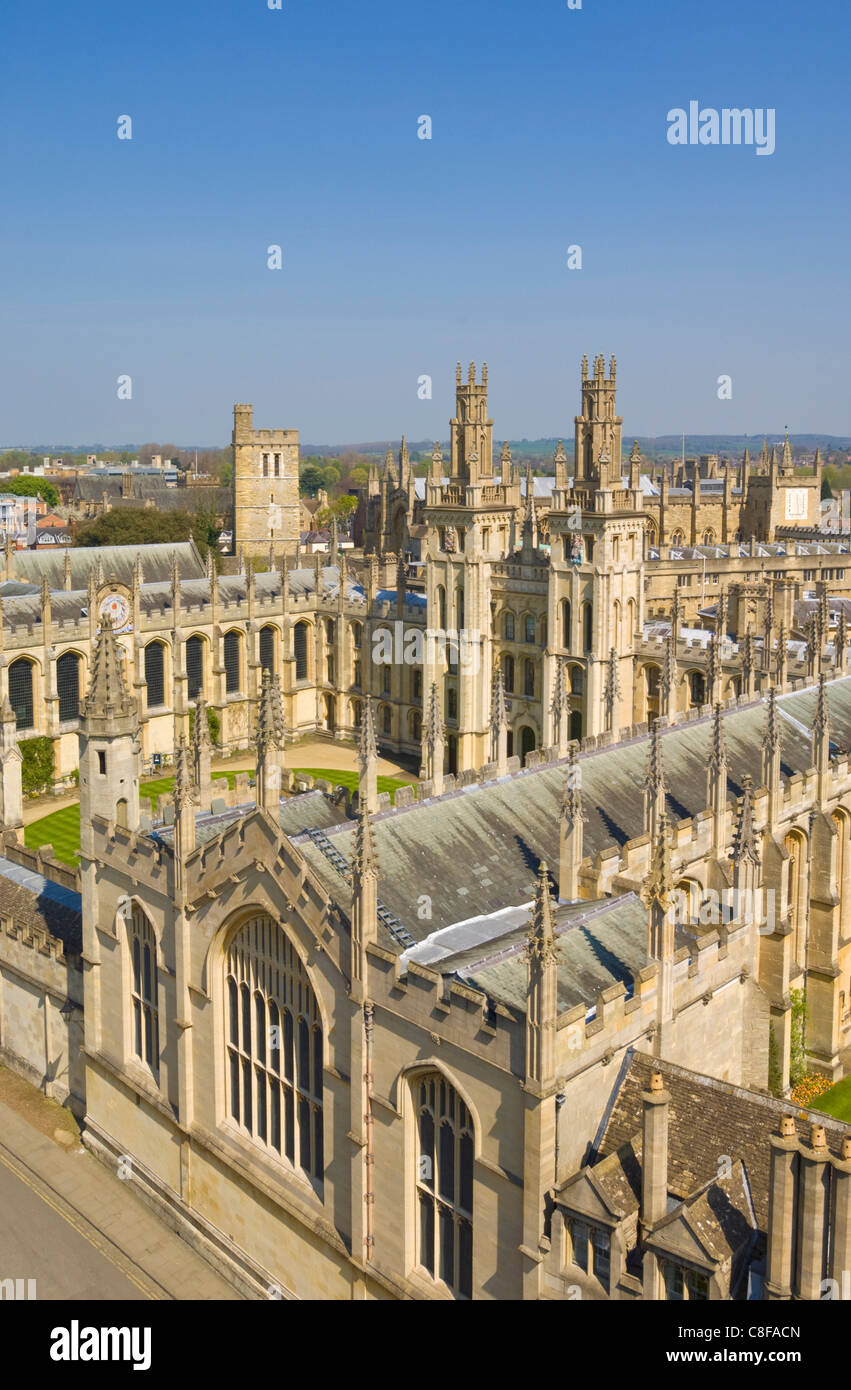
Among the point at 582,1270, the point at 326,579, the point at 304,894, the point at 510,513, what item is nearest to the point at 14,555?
the point at 326,579

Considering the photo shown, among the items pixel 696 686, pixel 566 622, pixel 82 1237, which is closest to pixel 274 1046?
pixel 82 1237

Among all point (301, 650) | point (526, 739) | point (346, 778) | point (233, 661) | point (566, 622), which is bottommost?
point (346, 778)

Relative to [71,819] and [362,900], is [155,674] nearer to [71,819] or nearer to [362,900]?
[71,819]

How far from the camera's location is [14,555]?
217ft

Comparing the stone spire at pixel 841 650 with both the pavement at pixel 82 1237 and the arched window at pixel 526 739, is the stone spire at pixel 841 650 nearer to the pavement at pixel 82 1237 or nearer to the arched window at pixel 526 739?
the arched window at pixel 526 739

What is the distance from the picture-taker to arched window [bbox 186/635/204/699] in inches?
2520

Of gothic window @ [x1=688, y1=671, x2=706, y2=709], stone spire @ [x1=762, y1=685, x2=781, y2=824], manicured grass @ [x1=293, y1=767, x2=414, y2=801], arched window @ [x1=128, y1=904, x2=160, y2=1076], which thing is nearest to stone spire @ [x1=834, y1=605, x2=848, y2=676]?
gothic window @ [x1=688, y1=671, x2=706, y2=709]

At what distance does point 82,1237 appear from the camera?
25.7 m

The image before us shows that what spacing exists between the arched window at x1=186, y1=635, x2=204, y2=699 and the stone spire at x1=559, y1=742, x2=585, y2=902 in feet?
137

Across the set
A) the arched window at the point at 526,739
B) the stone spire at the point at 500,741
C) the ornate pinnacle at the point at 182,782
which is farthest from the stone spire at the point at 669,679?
the ornate pinnacle at the point at 182,782

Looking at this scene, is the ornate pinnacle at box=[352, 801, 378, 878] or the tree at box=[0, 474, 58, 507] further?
the tree at box=[0, 474, 58, 507]

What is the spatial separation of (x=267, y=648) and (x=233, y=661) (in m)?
2.41

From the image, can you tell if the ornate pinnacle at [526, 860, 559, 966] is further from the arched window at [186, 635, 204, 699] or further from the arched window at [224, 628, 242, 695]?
the arched window at [224, 628, 242, 695]

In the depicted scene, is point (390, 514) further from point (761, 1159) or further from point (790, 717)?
point (761, 1159)
